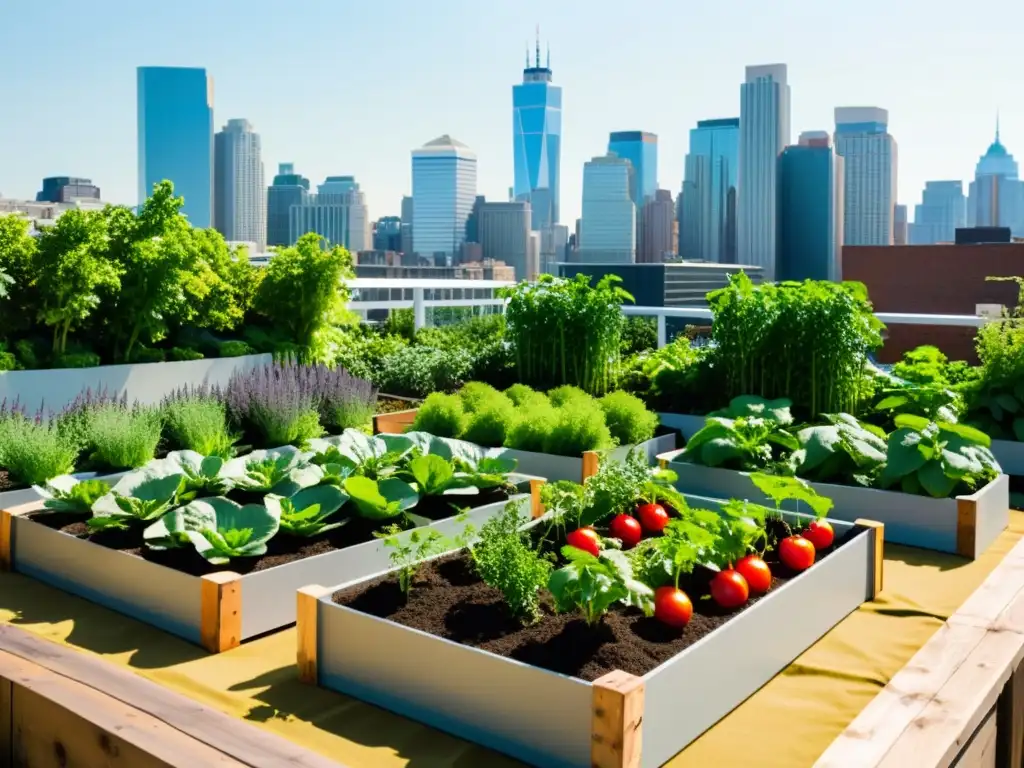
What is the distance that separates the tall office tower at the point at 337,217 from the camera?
137750 millimetres

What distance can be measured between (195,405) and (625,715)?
3.45 metres

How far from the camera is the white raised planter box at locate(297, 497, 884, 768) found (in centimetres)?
215

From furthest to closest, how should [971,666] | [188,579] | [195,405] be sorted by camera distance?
1. [195,405]
2. [188,579]
3. [971,666]

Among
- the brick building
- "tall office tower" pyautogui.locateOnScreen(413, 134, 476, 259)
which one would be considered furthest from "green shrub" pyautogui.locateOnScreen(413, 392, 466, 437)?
"tall office tower" pyautogui.locateOnScreen(413, 134, 476, 259)

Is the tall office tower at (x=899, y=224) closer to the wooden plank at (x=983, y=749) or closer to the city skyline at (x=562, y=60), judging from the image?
the city skyline at (x=562, y=60)

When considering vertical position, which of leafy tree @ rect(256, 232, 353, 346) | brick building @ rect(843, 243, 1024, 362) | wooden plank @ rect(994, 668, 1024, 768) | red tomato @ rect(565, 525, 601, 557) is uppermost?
brick building @ rect(843, 243, 1024, 362)

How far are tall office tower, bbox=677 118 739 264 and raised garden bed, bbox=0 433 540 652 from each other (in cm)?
11534

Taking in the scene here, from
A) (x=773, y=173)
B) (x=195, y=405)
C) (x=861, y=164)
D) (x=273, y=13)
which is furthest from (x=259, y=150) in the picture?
(x=195, y=405)

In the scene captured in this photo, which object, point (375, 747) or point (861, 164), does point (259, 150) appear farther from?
point (375, 747)

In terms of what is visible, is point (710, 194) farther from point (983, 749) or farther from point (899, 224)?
point (983, 749)

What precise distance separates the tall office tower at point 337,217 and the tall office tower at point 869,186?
64.6m

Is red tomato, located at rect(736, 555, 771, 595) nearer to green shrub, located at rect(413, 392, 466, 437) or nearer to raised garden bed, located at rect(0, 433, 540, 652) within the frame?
raised garden bed, located at rect(0, 433, 540, 652)

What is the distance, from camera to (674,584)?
9.16 feet

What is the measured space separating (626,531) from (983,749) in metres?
1.29
